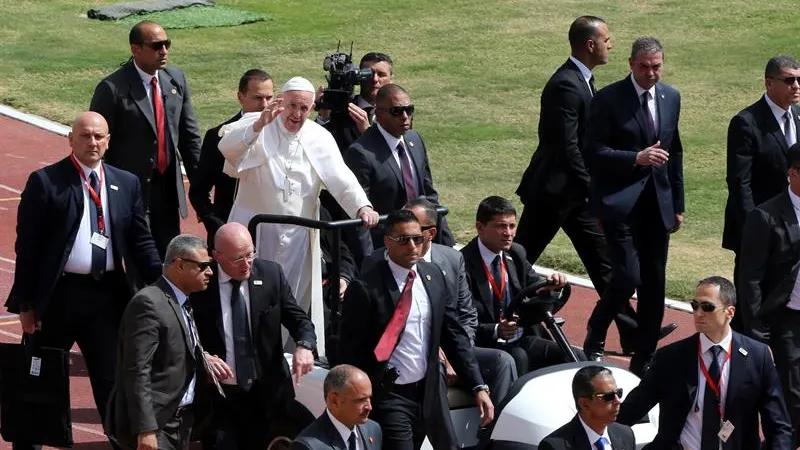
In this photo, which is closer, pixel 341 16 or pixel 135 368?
pixel 135 368

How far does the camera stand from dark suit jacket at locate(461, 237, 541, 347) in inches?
429

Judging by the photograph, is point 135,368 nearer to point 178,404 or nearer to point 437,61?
point 178,404

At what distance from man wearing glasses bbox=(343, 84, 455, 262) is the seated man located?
689 millimetres

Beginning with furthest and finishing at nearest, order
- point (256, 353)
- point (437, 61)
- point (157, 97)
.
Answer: point (437, 61) < point (157, 97) < point (256, 353)

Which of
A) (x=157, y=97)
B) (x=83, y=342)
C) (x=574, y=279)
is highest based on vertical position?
(x=157, y=97)

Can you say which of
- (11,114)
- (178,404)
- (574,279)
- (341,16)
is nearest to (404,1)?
(341,16)

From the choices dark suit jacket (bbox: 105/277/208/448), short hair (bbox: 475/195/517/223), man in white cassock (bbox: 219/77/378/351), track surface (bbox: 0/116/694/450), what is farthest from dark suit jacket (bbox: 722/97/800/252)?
dark suit jacket (bbox: 105/277/208/448)

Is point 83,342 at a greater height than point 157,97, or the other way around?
point 157,97

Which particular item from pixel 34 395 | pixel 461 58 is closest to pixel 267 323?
pixel 34 395

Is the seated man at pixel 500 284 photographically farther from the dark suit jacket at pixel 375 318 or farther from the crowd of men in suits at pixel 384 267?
the dark suit jacket at pixel 375 318

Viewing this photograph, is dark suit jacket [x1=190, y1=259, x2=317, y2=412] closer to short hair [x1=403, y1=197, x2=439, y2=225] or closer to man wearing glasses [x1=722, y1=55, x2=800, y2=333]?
short hair [x1=403, y1=197, x2=439, y2=225]

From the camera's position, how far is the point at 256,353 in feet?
32.8

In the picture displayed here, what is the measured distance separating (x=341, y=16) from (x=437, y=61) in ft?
9.01

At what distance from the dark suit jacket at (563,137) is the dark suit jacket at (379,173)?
1541 mm
